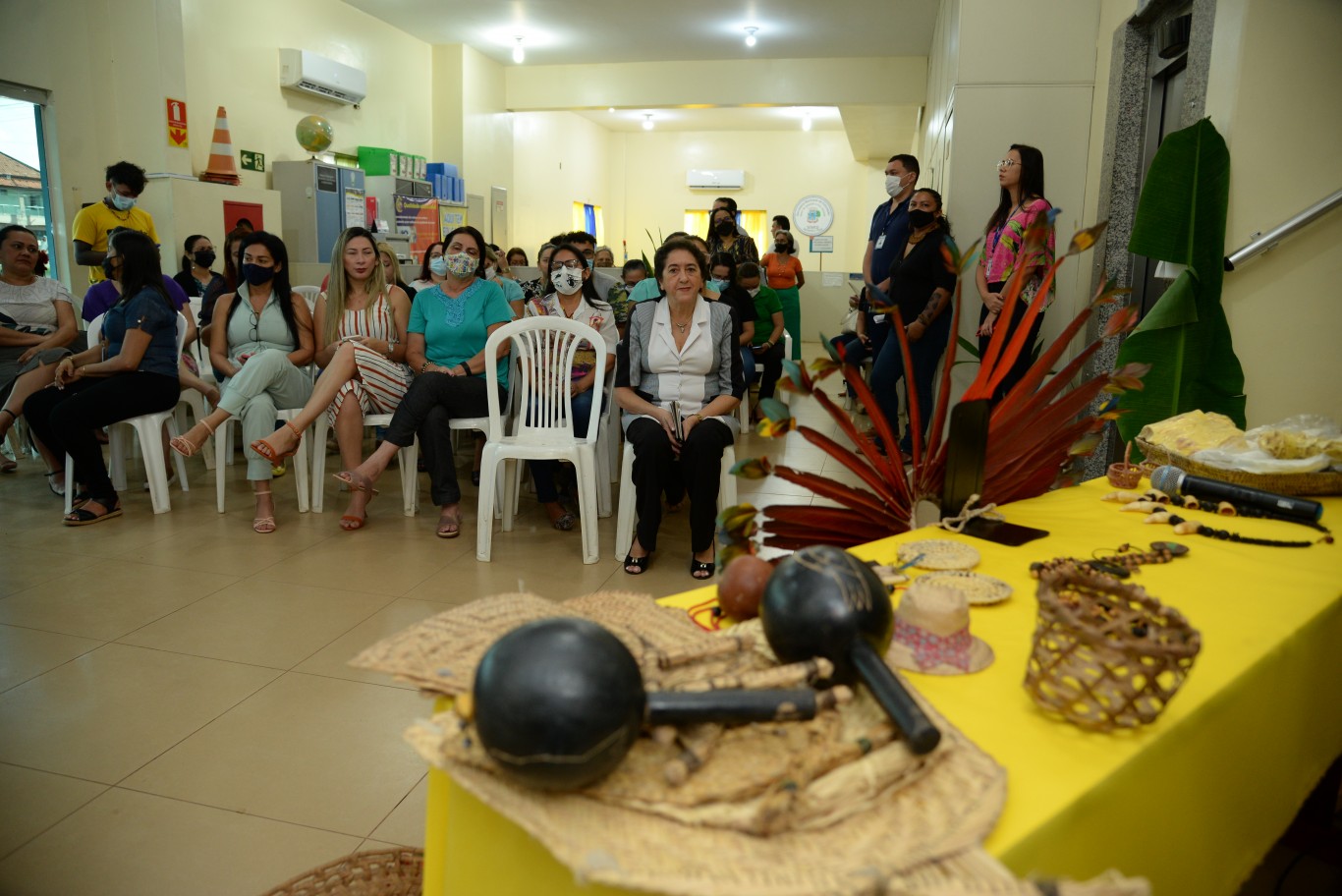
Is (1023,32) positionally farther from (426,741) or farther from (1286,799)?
(426,741)

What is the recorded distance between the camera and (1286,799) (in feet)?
4.03

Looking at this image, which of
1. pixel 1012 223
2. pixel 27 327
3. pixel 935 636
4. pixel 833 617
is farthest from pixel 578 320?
pixel 833 617

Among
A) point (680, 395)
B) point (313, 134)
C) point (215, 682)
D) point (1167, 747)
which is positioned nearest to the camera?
point (1167, 747)

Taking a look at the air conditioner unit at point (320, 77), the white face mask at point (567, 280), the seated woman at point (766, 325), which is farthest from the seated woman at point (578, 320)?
the air conditioner unit at point (320, 77)

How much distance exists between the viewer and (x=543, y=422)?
378cm

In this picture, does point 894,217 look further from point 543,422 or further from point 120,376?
point 120,376

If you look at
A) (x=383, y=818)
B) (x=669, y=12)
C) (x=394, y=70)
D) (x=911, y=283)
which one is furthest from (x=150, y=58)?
(x=383, y=818)

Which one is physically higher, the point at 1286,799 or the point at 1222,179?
the point at 1222,179

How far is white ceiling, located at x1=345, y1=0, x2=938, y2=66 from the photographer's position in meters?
8.26

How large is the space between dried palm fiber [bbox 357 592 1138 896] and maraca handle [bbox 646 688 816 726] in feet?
0.13

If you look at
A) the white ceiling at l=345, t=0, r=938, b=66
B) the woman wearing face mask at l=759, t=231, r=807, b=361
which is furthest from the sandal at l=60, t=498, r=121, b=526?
the white ceiling at l=345, t=0, r=938, b=66

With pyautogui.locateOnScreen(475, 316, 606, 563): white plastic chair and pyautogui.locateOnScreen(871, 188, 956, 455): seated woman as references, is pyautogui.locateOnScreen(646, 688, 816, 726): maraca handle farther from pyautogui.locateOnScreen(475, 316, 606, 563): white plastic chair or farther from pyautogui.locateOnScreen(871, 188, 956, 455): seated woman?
pyautogui.locateOnScreen(871, 188, 956, 455): seated woman

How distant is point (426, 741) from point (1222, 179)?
2.90m

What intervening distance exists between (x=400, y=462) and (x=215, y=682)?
69.9 inches
